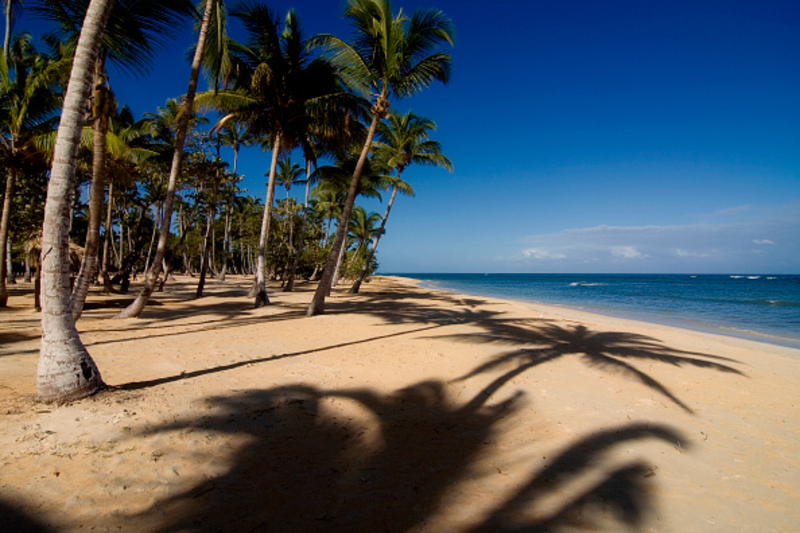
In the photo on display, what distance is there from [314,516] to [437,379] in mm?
3189

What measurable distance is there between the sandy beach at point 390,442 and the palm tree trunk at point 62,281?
259 millimetres

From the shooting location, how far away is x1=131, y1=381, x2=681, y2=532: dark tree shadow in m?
2.48

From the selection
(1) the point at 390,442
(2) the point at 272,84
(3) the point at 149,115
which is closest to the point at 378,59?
(2) the point at 272,84

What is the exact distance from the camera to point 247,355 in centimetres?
600

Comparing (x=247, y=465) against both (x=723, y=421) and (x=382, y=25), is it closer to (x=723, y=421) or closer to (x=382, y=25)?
(x=723, y=421)

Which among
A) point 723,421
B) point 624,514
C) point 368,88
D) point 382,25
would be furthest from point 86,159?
point 723,421

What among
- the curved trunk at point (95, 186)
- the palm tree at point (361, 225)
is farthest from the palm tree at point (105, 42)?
the palm tree at point (361, 225)

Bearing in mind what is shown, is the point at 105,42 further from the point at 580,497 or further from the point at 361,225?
the point at 361,225

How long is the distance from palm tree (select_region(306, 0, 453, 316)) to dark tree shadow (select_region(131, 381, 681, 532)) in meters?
6.74

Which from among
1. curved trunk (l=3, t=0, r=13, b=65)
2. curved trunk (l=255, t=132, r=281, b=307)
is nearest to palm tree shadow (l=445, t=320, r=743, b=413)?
curved trunk (l=255, t=132, r=281, b=307)

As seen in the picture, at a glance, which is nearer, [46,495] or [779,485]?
[46,495]

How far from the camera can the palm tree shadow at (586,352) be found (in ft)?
19.5

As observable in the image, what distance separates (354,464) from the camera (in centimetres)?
322

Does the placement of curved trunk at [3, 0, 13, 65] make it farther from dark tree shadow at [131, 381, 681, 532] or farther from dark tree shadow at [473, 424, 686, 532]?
dark tree shadow at [473, 424, 686, 532]
